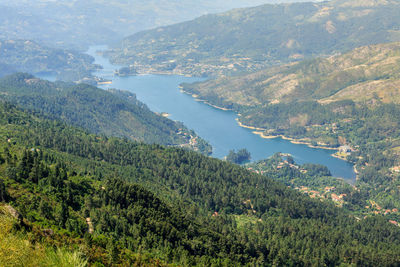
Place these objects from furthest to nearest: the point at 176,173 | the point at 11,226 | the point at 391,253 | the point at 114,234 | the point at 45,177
A: the point at 176,173 < the point at 391,253 < the point at 45,177 < the point at 114,234 < the point at 11,226

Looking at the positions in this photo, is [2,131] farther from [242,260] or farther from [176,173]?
[242,260]

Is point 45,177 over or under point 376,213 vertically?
under

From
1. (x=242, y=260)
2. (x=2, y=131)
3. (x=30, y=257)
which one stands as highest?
(x=2, y=131)

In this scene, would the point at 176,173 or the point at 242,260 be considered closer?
the point at 242,260

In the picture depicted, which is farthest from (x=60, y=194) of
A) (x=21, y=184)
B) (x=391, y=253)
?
(x=391, y=253)

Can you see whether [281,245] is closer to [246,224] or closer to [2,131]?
[246,224]

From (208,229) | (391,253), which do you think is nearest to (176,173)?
(208,229)

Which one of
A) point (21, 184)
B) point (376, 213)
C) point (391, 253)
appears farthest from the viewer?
point (376, 213)
